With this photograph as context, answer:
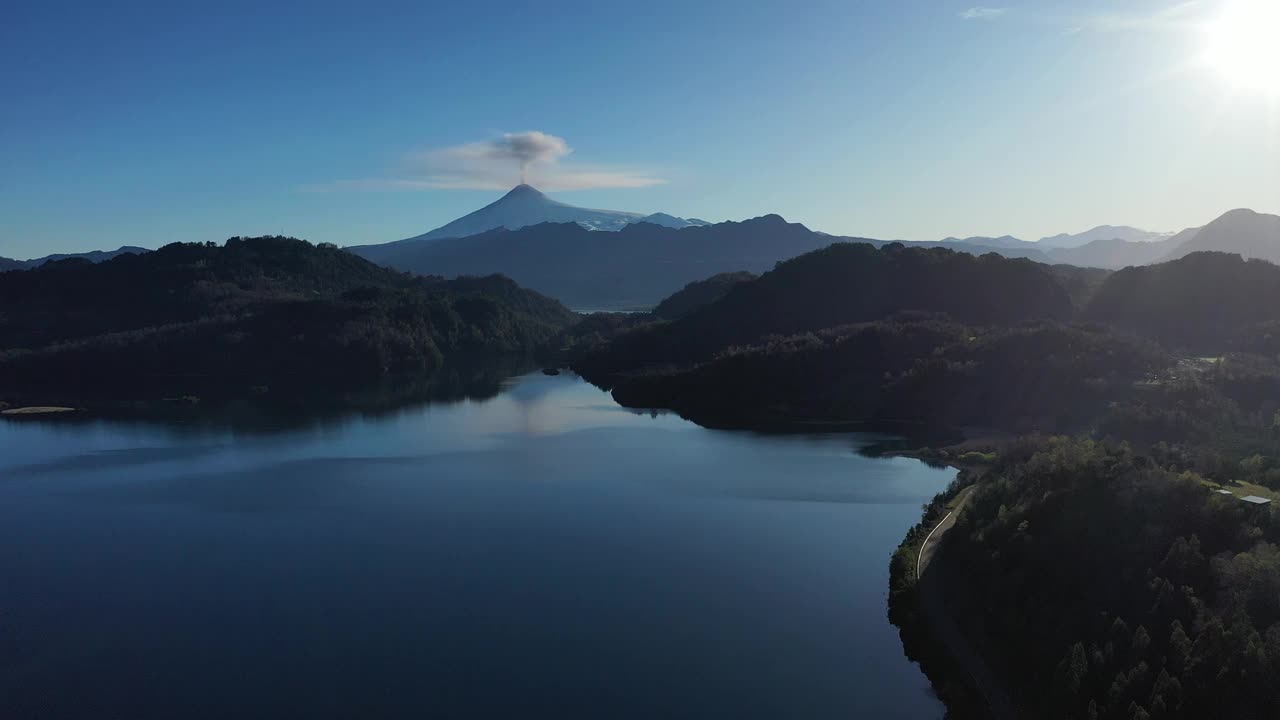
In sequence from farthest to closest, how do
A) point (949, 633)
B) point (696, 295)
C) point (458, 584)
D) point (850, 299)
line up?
1. point (696, 295)
2. point (850, 299)
3. point (458, 584)
4. point (949, 633)

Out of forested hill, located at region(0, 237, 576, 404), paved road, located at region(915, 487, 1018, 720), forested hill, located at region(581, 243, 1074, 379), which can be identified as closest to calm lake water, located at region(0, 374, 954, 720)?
paved road, located at region(915, 487, 1018, 720)

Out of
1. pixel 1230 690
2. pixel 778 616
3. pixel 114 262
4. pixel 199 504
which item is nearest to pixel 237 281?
pixel 114 262

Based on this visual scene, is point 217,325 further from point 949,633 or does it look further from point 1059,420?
point 949,633

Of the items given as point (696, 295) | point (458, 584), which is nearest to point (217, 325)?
point (696, 295)

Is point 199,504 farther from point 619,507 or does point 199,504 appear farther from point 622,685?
point 622,685

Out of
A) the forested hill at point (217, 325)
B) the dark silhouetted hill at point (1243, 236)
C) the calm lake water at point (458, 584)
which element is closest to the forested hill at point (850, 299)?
the forested hill at point (217, 325)

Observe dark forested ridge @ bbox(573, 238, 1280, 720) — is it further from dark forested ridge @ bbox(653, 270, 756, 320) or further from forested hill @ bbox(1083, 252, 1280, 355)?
dark forested ridge @ bbox(653, 270, 756, 320)
